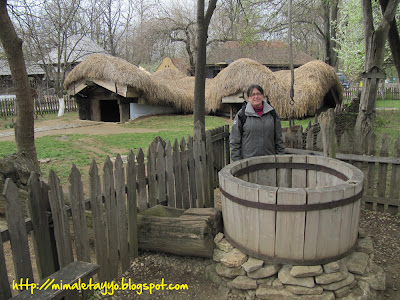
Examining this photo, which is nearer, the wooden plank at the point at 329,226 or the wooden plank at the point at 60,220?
the wooden plank at the point at 60,220

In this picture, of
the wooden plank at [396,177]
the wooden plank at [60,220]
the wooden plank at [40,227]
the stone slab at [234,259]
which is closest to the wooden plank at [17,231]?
the wooden plank at [40,227]

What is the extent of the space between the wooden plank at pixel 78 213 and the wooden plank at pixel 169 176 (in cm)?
121

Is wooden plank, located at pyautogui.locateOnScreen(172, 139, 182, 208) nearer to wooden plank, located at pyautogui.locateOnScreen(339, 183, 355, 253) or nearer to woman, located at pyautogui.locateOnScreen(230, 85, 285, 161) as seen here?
woman, located at pyautogui.locateOnScreen(230, 85, 285, 161)

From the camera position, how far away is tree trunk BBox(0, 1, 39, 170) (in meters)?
4.30

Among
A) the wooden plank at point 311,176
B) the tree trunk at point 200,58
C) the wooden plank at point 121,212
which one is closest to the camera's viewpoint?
the wooden plank at point 121,212

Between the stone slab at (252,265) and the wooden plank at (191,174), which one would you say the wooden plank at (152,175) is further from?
the stone slab at (252,265)

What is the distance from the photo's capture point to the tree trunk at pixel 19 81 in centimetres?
430

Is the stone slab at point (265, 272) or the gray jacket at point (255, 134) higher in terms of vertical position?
the gray jacket at point (255, 134)

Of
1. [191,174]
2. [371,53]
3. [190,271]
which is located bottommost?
[190,271]

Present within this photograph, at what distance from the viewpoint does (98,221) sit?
2.83m

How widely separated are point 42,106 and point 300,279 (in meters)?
21.3

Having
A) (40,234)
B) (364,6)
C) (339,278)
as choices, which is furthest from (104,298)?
(364,6)

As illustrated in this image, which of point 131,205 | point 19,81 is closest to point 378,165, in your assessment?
point 131,205

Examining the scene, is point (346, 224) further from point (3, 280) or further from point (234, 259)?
point (3, 280)
